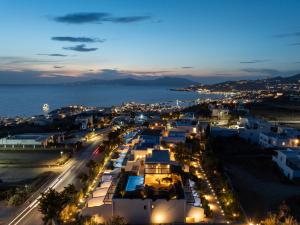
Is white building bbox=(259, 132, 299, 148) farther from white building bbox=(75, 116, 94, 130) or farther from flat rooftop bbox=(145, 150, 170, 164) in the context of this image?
white building bbox=(75, 116, 94, 130)

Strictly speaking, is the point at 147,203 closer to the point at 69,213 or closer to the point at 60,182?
the point at 69,213

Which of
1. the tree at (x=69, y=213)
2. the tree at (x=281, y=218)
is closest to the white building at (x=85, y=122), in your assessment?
the tree at (x=69, y=213)

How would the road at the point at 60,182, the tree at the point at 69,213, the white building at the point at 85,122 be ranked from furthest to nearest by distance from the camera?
the white building at the point at 85,122 < the road at the point at 60,182 < the tree at the point at 69,213

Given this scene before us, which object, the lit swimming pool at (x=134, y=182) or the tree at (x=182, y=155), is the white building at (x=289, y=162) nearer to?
the tree at (x=182, y=155)

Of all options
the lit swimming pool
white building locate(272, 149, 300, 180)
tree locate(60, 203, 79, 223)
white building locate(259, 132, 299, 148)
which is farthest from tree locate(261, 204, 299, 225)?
white building locate(259, 132, 299, 148)

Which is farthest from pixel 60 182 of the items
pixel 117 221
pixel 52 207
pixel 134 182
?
pixel 117 221

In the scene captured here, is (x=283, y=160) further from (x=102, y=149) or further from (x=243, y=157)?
(x=102, y=149)
